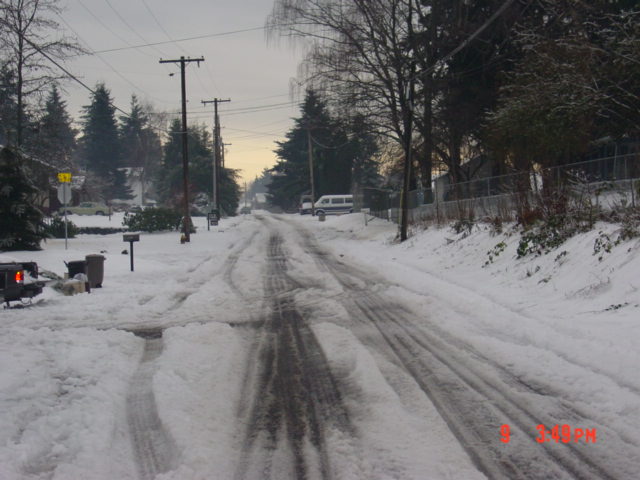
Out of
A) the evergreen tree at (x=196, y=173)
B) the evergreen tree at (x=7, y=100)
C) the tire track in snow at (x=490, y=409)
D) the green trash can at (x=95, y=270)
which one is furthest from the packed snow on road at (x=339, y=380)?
the evergreen tree at (x=196, y=173)

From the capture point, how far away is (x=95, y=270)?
13219mm

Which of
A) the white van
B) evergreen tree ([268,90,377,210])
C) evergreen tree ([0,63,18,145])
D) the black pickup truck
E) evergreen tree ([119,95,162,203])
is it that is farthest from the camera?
evergreen tree ([119,95,162,203])

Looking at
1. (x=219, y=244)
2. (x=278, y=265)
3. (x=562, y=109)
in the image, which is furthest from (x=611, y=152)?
(x=219, y=244)

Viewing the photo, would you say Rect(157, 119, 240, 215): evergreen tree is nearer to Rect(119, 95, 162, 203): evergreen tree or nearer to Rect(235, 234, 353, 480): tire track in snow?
Rect(119, 95, 162, 203): evergreen tree

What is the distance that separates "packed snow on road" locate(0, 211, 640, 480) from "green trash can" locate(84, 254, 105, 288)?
4.80 feet

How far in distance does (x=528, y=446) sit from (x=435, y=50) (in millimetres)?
25476

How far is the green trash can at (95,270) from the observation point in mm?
13031

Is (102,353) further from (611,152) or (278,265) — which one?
(611,152)

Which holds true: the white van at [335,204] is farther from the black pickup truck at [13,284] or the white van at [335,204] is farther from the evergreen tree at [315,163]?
the black pickup truck at [13,284]

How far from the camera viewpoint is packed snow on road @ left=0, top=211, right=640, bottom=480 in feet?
12.8

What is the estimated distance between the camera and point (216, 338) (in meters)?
7.68
